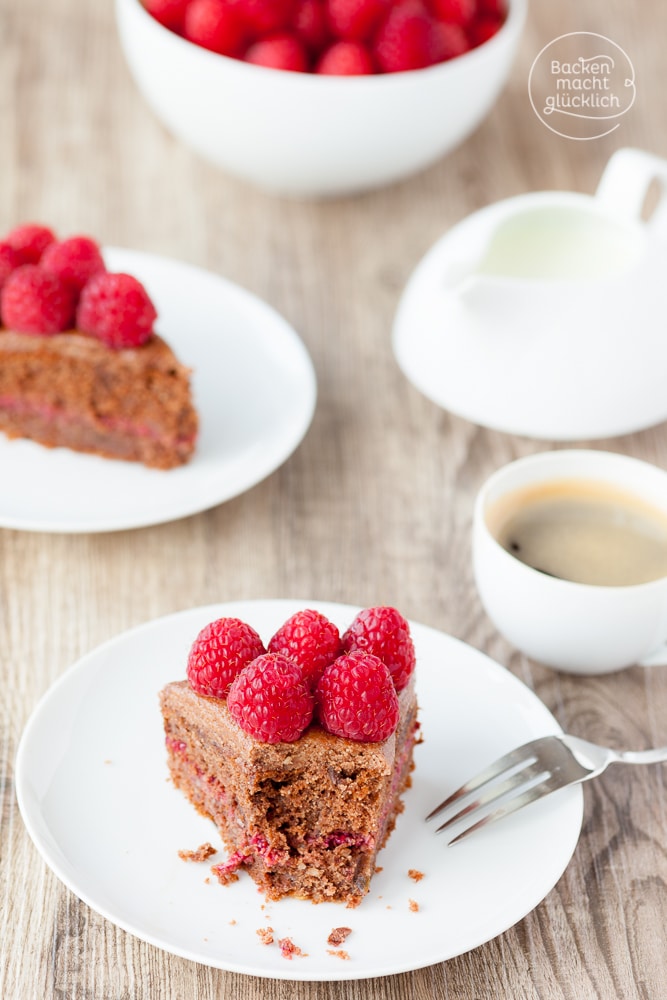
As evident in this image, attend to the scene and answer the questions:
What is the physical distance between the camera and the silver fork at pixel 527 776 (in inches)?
56.7

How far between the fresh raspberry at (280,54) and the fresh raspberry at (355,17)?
0.10m

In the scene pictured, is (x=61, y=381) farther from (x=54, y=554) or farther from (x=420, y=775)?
(x=420, y=775)

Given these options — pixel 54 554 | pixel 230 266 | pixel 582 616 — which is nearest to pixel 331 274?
pixel 230 266

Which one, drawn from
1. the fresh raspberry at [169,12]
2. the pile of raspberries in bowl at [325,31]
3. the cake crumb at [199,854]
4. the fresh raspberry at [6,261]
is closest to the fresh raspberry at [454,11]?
the pile of raspberries in bowl at [325,31]

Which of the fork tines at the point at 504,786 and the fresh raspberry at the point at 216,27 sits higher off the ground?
the fresh raspberry at the point at 216,27

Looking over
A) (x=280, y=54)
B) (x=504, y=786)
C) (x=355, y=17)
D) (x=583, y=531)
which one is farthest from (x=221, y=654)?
(x=355, y=17)

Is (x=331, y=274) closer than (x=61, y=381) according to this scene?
No

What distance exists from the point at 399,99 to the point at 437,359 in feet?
1.92

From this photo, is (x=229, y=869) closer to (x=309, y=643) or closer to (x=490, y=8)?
(x=309, y=643)

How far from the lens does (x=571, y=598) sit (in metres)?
1.62

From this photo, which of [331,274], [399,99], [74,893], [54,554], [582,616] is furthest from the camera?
[331,274]

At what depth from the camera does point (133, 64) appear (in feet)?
8.50

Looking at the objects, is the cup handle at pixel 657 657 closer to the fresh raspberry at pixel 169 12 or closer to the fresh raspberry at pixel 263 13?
the fresh raspberry at pixel 263 13
